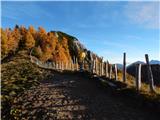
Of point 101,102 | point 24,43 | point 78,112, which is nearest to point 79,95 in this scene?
point 101,102

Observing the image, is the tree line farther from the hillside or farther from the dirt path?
the dirt path

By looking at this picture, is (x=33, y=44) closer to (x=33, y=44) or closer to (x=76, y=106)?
(x=33, y=44)

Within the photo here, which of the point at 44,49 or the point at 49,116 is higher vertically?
the point at 44,49

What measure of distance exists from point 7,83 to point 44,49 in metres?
94.7

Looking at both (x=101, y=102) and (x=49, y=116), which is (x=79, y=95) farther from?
(x=49, y=116)

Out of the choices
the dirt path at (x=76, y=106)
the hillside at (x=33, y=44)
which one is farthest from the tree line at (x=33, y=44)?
the dirt path at (x=76, y=106)

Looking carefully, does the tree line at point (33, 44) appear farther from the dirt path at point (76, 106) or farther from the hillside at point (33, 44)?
the dirt path at point (76, 106)

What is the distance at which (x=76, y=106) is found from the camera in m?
16.8

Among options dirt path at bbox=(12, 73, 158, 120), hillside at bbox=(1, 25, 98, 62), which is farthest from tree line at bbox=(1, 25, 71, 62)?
dirt path at bbox=(12, 73, 158, 120)

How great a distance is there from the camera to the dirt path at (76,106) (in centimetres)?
1495

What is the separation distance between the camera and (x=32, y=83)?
93.8 ft

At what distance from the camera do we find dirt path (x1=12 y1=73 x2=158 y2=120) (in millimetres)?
14945

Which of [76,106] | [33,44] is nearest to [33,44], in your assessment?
[33,44]

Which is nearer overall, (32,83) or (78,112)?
(78,112)
